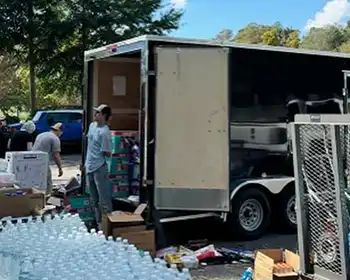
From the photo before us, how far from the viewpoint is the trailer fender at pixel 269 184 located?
8012 millimetres

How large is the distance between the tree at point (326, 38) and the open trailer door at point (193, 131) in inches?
1988

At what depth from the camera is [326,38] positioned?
5781 cm

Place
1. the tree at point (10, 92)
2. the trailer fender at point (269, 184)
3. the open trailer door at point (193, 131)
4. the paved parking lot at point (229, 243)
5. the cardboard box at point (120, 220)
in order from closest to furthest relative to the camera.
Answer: the paved parking lot at point (229, 243), the cardboard box at point (120, 220), the open trailer door at point (193, 131), the trailer fender at point (269, 184), the tree at point (10, 92)

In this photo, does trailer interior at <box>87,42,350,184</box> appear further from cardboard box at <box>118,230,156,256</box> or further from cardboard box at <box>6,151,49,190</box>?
cardboard box at <box>118,230,156,256</box>

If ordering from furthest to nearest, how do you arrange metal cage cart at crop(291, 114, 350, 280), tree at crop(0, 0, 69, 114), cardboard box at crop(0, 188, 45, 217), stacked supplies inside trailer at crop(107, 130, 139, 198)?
1. tree at crop(0, 0, 69, 114)
2. stacked supplies inside trailer at crop(107, 130, 139, 198)
3. cardboard box at crop(0, 188, 45, 217)
4. metal cage cart at crop(291, 114, 350, 280)

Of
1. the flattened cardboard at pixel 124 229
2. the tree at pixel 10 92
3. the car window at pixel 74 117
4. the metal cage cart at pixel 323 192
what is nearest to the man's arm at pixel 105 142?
the flattened cardboard at pixel 124 229

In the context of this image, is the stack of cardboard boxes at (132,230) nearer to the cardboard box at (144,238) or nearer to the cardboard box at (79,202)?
the cardboard box at (144,238)

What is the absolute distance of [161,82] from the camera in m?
7.26

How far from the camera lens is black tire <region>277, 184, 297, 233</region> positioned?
8570mm

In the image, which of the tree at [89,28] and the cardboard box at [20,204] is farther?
the tree at [89,28]

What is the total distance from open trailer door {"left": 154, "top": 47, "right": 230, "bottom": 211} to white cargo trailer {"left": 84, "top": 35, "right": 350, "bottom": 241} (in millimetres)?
13

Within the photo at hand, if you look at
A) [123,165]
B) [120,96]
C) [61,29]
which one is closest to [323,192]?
[123,165]

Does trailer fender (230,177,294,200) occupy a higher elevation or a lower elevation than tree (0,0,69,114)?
lower

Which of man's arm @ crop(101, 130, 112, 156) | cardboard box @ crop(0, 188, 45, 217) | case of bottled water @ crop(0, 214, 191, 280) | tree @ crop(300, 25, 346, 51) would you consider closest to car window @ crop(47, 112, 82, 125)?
man's arm @ crop(101, 130, 112, 156)
